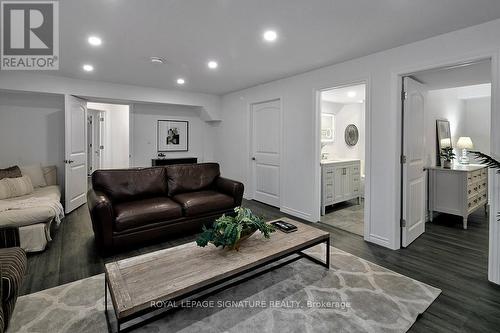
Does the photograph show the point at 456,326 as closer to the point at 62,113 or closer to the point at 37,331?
the point at 37,331

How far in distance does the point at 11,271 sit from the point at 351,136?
5.62 m

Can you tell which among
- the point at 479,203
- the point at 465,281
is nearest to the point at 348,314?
the point at 465,281

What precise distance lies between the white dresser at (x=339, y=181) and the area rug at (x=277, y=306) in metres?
2.02

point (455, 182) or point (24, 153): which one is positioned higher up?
point (24, 153)

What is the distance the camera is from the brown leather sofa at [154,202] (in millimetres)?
2775

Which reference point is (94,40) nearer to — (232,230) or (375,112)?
(232,230)

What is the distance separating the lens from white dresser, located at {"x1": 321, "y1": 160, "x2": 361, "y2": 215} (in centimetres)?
429

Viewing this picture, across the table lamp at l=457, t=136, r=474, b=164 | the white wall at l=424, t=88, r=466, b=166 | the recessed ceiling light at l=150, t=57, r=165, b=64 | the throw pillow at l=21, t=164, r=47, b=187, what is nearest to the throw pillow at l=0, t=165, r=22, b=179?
the throw pillow at l=21, t=164, r=47, b=187

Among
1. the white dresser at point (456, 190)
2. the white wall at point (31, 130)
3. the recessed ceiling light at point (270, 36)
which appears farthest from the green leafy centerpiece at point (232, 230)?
the white wall at point (31, 130)

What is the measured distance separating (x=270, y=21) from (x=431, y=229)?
3526 millimetres

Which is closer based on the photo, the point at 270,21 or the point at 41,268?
the point at 270,21

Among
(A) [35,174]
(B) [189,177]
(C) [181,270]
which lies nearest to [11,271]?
(C) [181,270]

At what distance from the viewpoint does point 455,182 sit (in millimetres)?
3797
